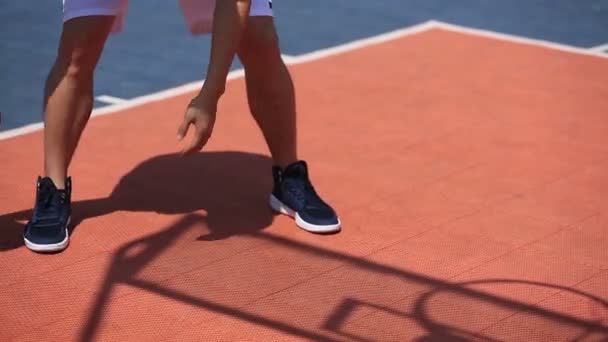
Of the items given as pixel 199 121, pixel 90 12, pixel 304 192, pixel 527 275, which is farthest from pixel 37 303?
pixel 527 275

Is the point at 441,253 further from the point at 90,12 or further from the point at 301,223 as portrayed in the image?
the point at 90,12

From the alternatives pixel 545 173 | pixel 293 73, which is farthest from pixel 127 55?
pixel 545 173

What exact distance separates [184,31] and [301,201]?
390 cm

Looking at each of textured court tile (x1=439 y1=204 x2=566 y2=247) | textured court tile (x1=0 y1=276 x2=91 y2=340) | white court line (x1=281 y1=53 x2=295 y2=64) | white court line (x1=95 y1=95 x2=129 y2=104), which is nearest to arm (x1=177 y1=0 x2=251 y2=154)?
textured court tile (x1=0 y1=276 x2=91 y2=340)

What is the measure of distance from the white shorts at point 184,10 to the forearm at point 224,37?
0.67 metres

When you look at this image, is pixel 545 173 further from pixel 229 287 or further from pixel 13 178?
pixel 13 178

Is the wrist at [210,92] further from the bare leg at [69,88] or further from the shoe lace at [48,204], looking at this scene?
the shoe lace at [48,204]

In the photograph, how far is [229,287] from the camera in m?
4.81

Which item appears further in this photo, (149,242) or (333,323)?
(149,242)

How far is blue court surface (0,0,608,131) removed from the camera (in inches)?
305

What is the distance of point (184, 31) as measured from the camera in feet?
29.8

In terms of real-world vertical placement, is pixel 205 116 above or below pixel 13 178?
above

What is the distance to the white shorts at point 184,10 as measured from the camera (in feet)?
16.7

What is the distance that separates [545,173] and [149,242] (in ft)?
7.03
